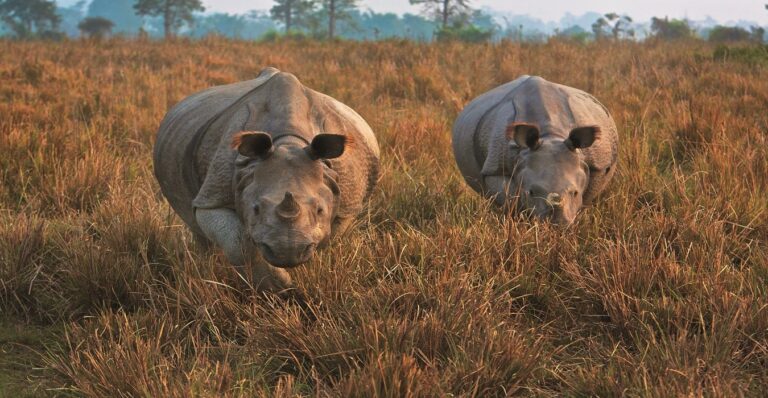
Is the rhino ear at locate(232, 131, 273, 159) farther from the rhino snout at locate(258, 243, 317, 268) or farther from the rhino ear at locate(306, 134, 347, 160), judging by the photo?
the rhino snout at locate(258, 243, 317, 268)

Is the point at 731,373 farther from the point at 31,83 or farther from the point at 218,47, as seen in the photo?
the point at 218,47

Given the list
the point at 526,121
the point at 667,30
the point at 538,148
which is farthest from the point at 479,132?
the point at 667,30

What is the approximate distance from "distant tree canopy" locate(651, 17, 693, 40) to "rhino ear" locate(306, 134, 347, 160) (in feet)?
44.1

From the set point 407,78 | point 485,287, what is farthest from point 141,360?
point 407,78

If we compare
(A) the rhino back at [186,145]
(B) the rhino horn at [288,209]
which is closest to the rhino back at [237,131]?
(A) the rhino back at [186,145]

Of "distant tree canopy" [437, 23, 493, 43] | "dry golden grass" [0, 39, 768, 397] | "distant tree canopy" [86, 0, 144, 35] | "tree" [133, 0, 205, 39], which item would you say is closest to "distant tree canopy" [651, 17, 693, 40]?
"distant tree canopy" [437, 23, 493, 43]

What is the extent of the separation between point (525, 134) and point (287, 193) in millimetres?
1708

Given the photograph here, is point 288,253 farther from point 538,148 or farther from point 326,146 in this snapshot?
point 538,148

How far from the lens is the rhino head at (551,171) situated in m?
3.80

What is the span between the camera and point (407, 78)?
31.1ft

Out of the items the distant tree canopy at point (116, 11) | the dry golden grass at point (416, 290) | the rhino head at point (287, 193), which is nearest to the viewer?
the dry golden grass at point (416, 290)

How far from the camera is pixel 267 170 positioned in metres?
2.87

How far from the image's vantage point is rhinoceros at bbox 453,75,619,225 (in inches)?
152

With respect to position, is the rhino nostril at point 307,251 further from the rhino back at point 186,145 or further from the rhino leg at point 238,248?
the rhino back at point 186,145
